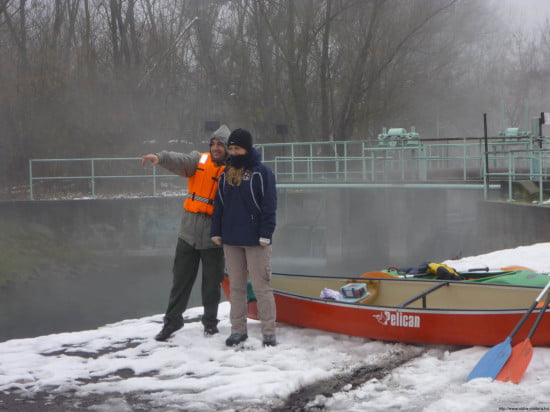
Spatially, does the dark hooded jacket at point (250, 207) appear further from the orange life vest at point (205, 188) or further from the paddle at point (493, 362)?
the paddle at point (493, 362)

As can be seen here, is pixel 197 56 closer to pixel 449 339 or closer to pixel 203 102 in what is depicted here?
pixel 203 102

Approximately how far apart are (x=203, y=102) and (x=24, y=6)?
924 centimetres

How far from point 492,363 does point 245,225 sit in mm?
2153

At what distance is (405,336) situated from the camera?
582 cm

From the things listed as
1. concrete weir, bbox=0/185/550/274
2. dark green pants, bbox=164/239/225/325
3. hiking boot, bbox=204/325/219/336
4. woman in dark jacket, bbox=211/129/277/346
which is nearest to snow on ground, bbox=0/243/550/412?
hiking boot, bbox=204/325/219/336

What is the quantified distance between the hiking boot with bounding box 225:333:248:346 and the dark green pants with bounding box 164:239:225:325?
0.39m

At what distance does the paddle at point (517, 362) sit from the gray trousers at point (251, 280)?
1.93 m

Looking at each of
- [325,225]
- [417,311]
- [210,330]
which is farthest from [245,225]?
[325,225]

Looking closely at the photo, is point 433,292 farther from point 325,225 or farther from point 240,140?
point 325,225

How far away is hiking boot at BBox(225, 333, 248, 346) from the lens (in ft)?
19.7

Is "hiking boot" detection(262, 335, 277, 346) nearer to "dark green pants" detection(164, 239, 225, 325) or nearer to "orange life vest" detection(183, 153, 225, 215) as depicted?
"dark green pants" detection(164, 239, 225, 325)

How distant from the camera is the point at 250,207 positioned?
5.84 m

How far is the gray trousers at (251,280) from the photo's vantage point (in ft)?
19.4

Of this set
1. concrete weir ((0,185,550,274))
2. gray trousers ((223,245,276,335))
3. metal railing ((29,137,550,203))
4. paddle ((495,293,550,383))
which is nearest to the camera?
paddle ((495,293,550,383))
